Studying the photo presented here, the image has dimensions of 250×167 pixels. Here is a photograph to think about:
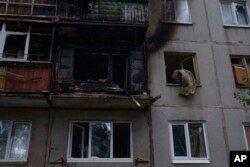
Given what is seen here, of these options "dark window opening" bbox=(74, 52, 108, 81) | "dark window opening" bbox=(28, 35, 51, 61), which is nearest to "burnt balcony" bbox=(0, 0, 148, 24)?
"dark window opening" bbox=(28, 35, 51, 61)

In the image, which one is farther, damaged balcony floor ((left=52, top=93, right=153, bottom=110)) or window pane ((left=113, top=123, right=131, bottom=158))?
window pane ((left=113, top=123, right=131, bottom=158))

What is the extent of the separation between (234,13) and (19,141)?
10.9 meters

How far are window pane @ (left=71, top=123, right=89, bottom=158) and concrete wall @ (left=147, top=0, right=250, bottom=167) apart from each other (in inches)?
96.3

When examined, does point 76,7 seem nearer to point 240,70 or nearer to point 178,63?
point 178,63

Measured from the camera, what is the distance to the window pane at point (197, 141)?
10.4 metres

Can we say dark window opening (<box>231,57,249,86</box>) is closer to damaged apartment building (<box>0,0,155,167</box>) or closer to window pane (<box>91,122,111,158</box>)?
damaged apartment building (<box>0,0,155,167</box>)

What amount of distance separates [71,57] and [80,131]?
9.66ft

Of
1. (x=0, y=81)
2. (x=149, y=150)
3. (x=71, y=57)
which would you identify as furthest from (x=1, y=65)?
(x=149, y=150)

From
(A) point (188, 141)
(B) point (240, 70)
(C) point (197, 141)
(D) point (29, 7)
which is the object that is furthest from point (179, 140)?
(D) point (29, 7)

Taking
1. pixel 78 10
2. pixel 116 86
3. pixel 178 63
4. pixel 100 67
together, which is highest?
pixel 78 10

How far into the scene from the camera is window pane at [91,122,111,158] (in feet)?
33.3

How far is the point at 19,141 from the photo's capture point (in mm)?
10031

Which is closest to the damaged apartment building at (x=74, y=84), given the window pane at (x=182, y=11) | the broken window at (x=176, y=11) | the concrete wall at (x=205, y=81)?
the concrete wall at (x=205, y=81)

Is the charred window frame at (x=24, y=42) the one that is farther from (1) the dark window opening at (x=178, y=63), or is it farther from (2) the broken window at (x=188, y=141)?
(2) the broken window at (x=188, y=141)
